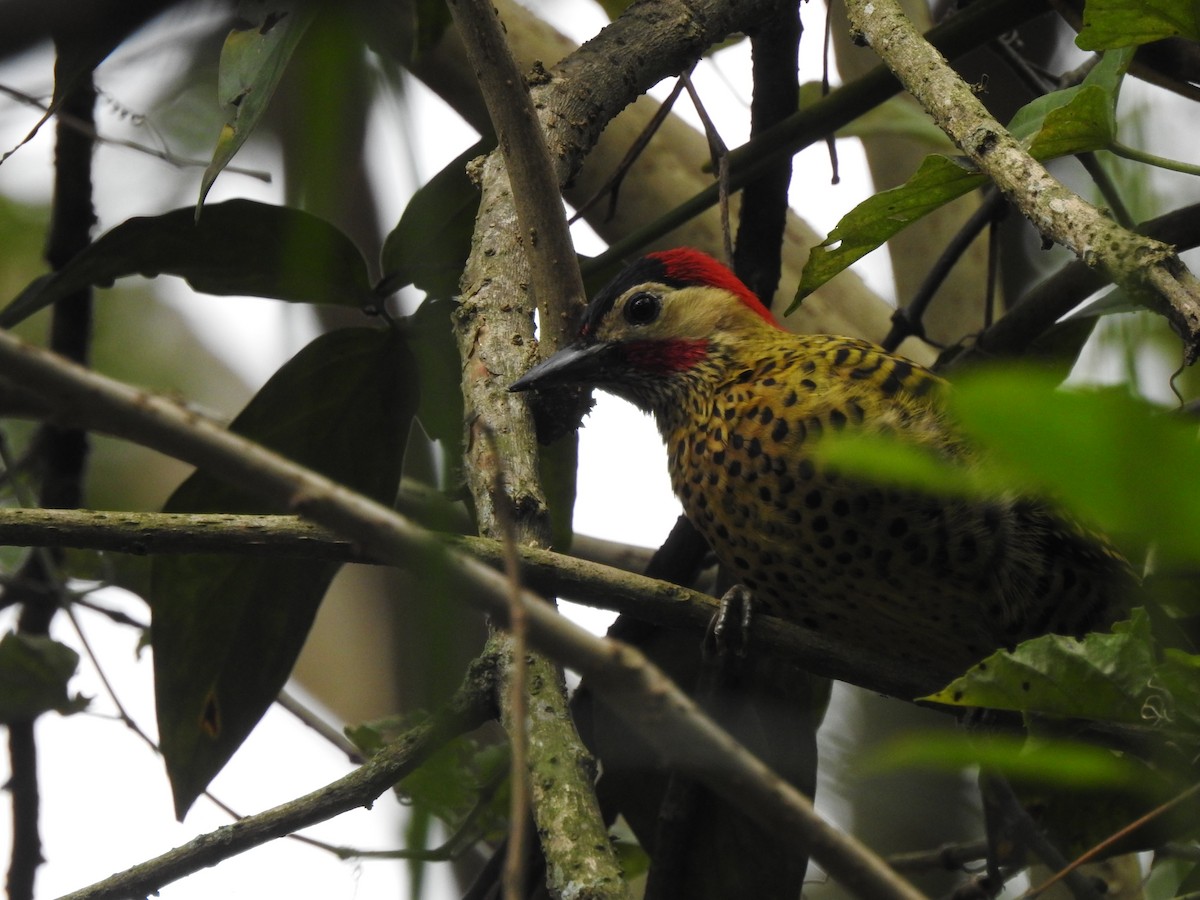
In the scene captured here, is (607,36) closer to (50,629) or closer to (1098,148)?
(1098,148)

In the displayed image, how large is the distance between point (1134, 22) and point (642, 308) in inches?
45.8

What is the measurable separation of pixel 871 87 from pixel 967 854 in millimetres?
1365

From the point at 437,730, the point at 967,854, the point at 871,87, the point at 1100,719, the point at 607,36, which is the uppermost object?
the point at 607,36

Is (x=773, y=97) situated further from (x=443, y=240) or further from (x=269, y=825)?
(x=269, y=825)

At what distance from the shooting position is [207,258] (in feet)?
6.85

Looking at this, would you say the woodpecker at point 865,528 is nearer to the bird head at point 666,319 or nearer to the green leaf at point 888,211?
the bird head at point 666,319

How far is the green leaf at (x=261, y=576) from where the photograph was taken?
78.6 inches

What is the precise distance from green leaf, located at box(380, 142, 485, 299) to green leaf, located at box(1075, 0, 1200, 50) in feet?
2.69

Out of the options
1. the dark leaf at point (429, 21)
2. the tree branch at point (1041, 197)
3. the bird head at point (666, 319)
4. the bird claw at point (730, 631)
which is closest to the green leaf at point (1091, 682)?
the tree branch at point (1041, 197)

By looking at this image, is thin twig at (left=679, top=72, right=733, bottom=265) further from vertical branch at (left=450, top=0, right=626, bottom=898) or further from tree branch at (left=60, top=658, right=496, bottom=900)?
tree branch at (left=60, top=658, right=496, bottom=900)

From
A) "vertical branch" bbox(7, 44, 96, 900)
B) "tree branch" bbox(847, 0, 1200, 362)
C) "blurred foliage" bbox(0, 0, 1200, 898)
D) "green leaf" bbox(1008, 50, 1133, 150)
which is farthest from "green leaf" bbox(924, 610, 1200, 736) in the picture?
"vertical branch" bbox(7, 44, 96, 900)

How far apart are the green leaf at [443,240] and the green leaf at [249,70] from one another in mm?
244

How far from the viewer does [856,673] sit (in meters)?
1.54

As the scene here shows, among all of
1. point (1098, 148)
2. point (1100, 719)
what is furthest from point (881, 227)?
point (1100, 719)
